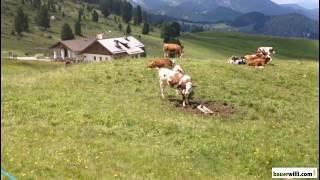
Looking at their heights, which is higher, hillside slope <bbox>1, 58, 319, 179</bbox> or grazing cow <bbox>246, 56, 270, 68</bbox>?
grazing cow <bbox>246, 56, 270, 68</bbox>

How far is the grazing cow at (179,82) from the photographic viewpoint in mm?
29188

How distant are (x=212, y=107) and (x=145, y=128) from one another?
6.44 m

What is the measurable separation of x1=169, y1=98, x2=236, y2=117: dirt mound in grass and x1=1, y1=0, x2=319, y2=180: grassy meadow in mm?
394

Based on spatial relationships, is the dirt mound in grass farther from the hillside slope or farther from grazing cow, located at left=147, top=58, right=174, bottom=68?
grazing cow, located at left=147, top=58, right=174, bottom=68

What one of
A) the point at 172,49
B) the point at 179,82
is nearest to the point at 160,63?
the point at 172,49

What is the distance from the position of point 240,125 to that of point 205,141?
13.2 ft

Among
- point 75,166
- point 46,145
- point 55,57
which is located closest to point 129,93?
point 46,145

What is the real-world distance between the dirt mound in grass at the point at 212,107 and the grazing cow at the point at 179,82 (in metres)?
0.42

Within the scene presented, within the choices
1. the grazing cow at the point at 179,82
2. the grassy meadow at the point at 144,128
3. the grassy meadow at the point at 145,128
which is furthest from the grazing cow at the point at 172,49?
the grazing cow at the point at 179,82

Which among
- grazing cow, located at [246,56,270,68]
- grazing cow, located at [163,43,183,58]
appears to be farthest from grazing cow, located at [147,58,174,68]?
grazing cow, located at [163,43,183,58]

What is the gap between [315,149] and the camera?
23.7 m

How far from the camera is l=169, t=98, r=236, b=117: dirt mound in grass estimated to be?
28317 millimetres

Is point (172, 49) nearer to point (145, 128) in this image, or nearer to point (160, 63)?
point (160, 63)

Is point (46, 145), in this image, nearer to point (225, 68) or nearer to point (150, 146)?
point (150, 146)
